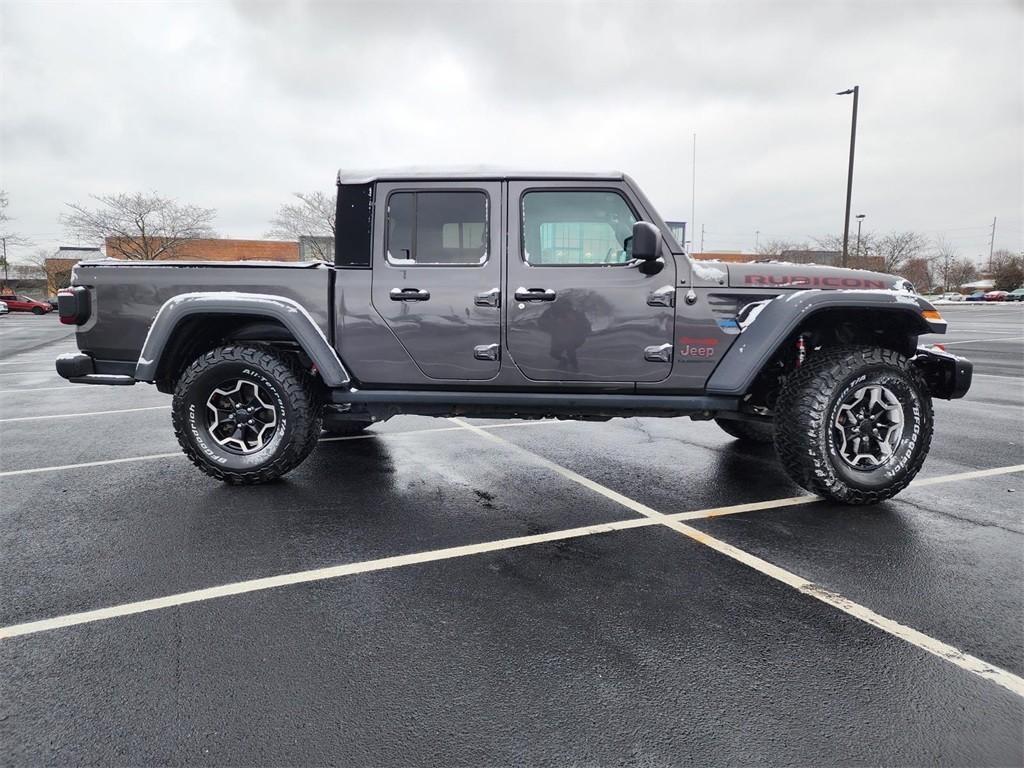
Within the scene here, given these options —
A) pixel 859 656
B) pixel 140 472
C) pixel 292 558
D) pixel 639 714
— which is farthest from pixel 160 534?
pixel 859 656

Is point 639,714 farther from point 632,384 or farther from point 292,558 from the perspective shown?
point 632,384

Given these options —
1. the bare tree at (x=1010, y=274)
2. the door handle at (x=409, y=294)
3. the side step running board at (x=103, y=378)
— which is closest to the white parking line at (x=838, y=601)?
the door handle at (x=409, y=294)

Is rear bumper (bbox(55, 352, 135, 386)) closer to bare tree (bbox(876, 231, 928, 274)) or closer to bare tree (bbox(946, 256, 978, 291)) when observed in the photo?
bare tree (bbox(876, 231, 928, 274))

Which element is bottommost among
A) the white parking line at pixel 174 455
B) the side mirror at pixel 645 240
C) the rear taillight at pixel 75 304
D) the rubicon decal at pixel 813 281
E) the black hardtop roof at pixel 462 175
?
the white parking line at pixel 174 455

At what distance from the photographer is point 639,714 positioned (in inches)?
75.9

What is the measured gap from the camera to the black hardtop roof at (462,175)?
412 centimetres

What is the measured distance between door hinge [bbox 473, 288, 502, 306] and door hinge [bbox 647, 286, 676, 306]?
0.98 metres

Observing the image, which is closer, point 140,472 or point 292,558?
point 292,558

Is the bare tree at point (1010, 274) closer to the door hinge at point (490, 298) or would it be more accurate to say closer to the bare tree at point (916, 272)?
the bare tree at point (916, 272)

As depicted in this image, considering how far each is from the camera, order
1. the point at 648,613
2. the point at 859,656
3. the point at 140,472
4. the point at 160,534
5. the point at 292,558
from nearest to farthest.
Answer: the point at 859,656
the point at 648,613
the point at 292,558
the point at 160,534
the point at 140,472

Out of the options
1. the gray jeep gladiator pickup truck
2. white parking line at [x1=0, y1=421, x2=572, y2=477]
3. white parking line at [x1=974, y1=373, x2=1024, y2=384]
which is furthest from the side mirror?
white parking line at [x1=974, y1=373, x2=1024, y2=384]

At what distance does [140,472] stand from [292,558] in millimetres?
2327

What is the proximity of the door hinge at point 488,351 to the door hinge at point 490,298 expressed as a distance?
0.92ft

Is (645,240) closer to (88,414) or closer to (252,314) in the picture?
(252,314)
